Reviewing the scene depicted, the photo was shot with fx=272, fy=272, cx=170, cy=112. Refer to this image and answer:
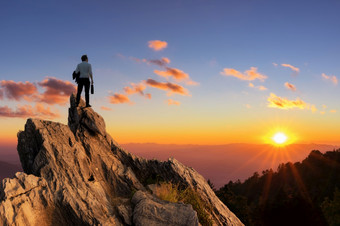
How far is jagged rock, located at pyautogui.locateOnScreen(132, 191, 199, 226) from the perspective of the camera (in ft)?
37.0

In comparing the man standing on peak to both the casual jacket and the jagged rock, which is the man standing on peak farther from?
the jagged rock

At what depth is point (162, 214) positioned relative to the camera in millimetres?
11523

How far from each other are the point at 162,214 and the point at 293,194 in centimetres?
4862

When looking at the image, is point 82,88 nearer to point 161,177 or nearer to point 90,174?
point 90,174

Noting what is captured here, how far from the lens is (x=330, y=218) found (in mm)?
50719

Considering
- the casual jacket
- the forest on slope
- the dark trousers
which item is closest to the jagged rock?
the dark trousers

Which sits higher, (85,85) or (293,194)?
(85,85)

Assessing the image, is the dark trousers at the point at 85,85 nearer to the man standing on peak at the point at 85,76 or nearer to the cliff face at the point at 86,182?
the man standing on peak at the point at 85,76

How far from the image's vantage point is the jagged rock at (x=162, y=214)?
11289mm

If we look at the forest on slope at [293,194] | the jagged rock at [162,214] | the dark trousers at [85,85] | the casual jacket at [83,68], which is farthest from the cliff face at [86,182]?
the forest on slope at [293,194]

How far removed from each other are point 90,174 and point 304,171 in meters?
145

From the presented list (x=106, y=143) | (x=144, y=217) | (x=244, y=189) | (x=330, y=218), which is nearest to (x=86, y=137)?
(x=106, y=143)

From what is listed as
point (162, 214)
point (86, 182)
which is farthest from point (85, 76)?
point (162, 214)

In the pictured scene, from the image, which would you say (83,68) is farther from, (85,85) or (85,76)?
(85,85)
